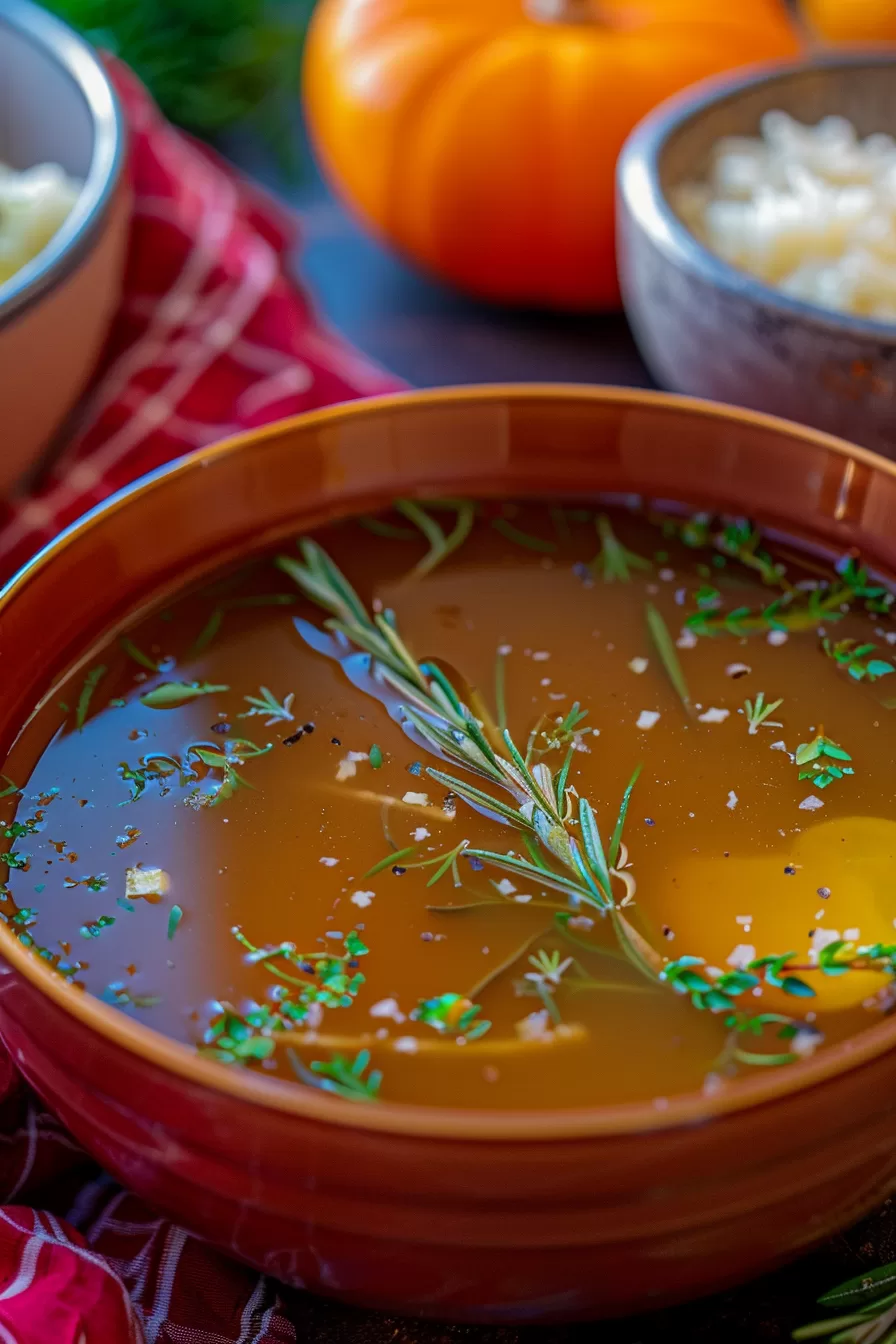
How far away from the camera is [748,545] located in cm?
87

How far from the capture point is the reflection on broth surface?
0.60 metres

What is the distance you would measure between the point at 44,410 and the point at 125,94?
0.51 meters

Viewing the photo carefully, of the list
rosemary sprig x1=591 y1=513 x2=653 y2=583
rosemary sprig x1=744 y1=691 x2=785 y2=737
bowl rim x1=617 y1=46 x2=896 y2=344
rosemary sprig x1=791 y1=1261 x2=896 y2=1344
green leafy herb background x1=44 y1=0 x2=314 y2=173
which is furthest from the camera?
green leafy herb background x1=44 y1=0 x2=314 y2=173

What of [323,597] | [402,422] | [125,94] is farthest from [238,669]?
[125,94]

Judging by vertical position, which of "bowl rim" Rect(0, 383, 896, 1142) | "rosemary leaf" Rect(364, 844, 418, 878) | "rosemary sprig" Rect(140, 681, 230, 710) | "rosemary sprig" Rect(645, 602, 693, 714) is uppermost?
"bowl rim" Rect(0, 383, 896, 1142)

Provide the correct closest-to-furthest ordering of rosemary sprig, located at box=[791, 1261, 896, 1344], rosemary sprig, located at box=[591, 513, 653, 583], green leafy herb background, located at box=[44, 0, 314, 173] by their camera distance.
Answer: rosemary sprig, located at box=[791, 1261, 896, 1344]
rosemary sprig, located at box=[591, 513, 653, 583]
green leafy herb background, located at box=[44, 0, 314, 173]

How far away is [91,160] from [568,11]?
0.53 meters

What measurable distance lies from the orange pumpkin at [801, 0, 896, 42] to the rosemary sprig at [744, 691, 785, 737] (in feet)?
3.07

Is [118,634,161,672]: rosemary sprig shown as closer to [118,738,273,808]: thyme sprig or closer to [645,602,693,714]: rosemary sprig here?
[118,738,273,808]: thyme sprig

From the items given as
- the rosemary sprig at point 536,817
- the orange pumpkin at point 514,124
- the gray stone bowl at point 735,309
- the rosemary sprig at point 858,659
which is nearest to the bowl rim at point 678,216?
the gray stone bowl at point 735,309

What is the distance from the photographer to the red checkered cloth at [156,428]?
662 mm

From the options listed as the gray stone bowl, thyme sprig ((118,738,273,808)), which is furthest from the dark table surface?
thyme sprig ((118,738,273,808))

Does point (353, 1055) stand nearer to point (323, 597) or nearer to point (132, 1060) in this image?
point (132, 1060)

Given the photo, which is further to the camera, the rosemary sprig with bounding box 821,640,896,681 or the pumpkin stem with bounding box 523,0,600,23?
the pumpkin stem with bounding box 523,0,600,23
